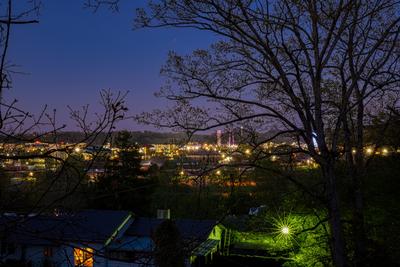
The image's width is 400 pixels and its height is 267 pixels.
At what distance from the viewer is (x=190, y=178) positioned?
4.91m

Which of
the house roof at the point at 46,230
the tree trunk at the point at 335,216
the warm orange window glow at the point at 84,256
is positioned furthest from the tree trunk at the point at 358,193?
the house roof at the point at 46,230

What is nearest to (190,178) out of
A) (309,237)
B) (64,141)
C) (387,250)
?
(64,141)

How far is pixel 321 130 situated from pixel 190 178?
104 inches

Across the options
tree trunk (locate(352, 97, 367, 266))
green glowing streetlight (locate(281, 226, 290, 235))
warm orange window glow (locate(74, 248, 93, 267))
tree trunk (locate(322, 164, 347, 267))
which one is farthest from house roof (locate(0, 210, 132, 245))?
green glowing streetlight (locate(281, 226, 290, 235))

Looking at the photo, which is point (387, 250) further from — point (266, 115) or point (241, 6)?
point (241, 6)

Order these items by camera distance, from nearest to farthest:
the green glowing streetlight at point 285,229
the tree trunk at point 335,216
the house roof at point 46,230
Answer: the house roof at point 46,230
the tree trunk at point 335,216
the green glowing streetlight at point 285,229

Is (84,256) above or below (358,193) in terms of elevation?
above

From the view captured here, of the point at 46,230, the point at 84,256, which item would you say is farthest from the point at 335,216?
the point at 46,230

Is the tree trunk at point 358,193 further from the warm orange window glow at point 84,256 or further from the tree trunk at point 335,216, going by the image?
the warm orange window glow at point 84,256

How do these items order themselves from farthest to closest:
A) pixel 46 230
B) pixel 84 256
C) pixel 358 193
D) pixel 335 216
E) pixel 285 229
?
pixel 285 229
pixel 358 193
pixel 335 216
pixel 84 256
pixel 46 230

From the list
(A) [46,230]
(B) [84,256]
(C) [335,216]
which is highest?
(A) [46,230]

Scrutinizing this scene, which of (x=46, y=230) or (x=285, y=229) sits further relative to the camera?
(x=285, y=229)

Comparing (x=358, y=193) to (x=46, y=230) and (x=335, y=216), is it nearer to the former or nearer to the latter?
(x=335, y=216)

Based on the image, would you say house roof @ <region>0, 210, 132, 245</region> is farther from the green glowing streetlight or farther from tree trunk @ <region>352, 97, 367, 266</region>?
the green glowing streetlight
